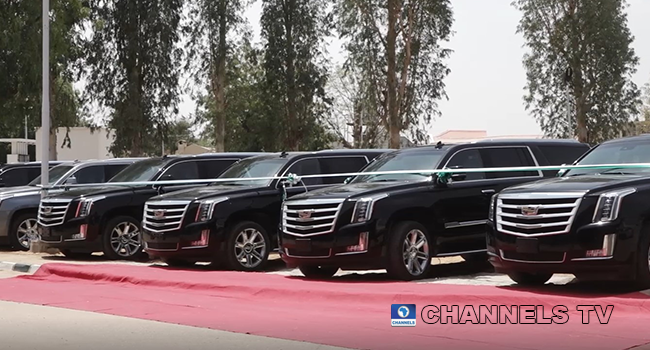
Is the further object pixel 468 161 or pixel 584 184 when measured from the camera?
pixel 468 161

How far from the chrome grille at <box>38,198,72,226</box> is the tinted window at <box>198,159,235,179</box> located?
8.51ft

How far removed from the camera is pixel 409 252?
12.9 metres

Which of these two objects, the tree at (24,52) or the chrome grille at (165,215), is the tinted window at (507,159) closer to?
the chrome grille at (165,215)

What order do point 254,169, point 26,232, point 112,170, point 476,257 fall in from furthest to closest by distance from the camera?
point 112,170
point 26,232
point 254,169
point 476,257

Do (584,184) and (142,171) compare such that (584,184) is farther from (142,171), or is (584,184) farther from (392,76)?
(392,76)

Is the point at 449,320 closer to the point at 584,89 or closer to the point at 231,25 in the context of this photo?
the point at 231,25

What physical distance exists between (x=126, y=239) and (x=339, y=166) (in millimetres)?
4499

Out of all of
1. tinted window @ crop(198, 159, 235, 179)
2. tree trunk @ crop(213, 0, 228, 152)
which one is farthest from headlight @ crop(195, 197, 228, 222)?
tree trunk @ crop(213, 0, 228, 152)

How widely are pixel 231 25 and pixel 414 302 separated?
40.8 meters

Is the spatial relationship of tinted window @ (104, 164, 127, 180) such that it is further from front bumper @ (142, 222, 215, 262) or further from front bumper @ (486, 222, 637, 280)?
front bumper @ (486, 222, 637, 280)

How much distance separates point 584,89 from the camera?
56.1 m

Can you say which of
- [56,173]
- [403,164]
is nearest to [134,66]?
[56,173]

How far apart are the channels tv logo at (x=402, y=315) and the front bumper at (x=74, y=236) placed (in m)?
9.10

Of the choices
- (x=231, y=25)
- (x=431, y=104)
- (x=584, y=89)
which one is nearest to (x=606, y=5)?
(x=584, y=89)
